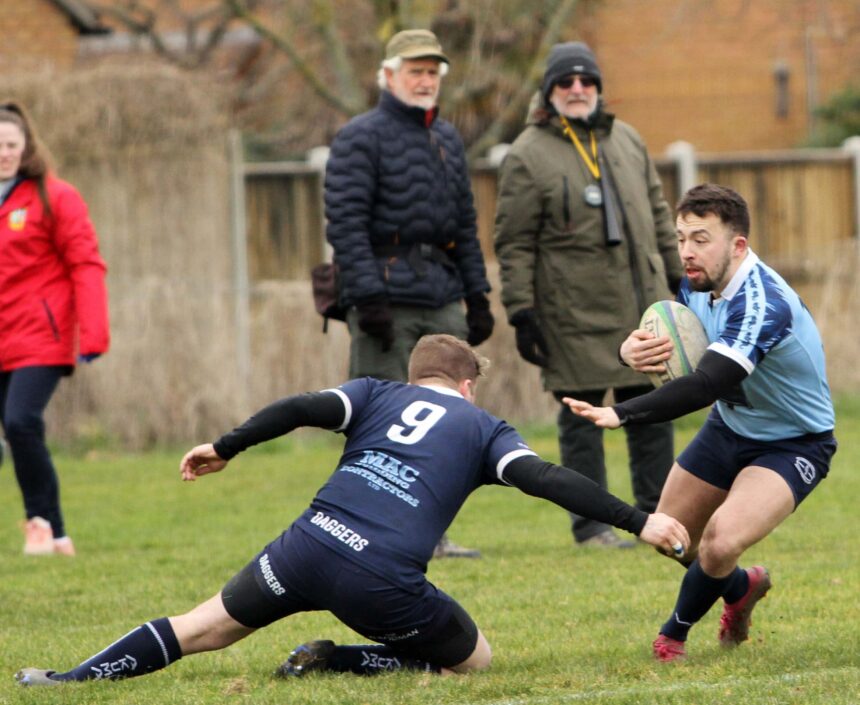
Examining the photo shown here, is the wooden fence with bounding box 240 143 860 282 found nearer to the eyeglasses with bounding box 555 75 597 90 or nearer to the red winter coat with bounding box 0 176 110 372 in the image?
the eyeglasses with bounding box 555 75 597 90

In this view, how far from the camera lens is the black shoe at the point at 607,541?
8.46 meters

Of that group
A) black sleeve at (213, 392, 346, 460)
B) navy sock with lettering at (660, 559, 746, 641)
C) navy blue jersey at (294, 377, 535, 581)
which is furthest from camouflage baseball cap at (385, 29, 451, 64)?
navy sock with lettering at (660, 559, 746, 641)

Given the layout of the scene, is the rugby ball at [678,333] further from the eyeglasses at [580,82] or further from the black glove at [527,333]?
the eyeglasses at [580,82]

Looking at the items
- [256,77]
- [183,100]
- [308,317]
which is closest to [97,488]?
[308,317]

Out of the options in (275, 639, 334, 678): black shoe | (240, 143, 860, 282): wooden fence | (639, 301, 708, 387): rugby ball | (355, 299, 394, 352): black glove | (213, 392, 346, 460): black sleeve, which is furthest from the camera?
(240, 143, 860, 282): wooden fence

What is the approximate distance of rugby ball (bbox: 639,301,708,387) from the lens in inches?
231

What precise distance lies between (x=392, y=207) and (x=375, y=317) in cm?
58

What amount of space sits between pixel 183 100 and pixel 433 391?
8562 mm

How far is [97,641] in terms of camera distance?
659 cm

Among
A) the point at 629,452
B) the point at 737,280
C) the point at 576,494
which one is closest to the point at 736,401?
the point at 737,280

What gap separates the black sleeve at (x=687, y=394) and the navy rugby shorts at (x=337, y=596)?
891mm

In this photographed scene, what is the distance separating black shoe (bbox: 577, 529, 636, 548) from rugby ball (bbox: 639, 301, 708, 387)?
257cm

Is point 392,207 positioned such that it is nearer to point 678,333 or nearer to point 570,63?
point 570,63

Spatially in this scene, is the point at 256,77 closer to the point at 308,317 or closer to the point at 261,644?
the point at 308,317
